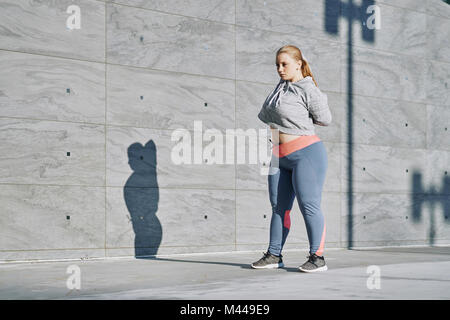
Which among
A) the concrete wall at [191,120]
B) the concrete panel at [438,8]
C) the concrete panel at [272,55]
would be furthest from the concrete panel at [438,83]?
the concrete panel at [272,55]

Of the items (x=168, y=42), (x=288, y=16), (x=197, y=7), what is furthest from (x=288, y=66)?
(x=288, y=16)

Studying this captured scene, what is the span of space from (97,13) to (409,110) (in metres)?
5.13

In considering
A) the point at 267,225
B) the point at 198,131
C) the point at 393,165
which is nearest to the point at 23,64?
the point at 198,131

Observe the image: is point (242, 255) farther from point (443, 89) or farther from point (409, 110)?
point (443, 89)

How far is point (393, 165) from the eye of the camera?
9.61 m

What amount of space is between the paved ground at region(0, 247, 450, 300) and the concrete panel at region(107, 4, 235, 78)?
8.15 feet

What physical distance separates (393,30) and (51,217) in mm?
5923

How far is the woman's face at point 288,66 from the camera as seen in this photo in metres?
5.12

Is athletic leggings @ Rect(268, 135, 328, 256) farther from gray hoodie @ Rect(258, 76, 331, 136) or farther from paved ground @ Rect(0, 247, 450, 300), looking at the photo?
paved ground @ Rect(0, 247, 450, 300)

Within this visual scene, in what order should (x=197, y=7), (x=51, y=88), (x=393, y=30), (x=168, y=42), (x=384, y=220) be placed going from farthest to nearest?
1. (x=393, y=30)
2. (x=384, y=220)
3. (x=197, y=7)
4. (x=168, y=42)
5. (x=51, y=88)

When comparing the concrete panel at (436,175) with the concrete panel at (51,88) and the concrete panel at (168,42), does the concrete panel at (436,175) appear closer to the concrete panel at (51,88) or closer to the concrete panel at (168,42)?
the concrete panel at (168,42)

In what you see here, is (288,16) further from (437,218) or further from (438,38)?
(437,218)

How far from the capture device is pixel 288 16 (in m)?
8.67

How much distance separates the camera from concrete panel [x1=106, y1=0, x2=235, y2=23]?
751cm
